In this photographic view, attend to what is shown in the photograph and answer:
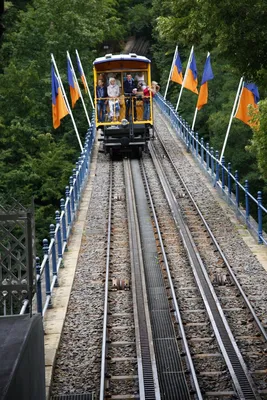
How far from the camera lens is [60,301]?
536 inches

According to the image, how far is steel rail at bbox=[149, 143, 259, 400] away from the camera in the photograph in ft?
32.2

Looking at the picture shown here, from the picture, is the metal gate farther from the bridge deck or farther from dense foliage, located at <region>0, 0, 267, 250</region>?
dense foliage, located at <region>0, 0, 267, 250</region>

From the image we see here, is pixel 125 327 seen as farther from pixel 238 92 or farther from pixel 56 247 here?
pixel 238 92

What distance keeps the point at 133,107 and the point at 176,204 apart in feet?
29.7

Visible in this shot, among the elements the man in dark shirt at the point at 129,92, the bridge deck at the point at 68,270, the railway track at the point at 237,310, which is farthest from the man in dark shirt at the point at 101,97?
the railway track at the point at 237,310

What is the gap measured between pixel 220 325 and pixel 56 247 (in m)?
5.74

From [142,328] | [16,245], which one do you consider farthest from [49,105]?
[16,245]

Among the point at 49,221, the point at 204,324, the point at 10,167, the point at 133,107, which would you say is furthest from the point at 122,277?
the point at 10,167

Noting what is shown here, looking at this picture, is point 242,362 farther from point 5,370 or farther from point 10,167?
point 10,167

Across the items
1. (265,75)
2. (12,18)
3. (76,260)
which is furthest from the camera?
(12,18)

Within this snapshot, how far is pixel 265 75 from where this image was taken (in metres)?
14.8

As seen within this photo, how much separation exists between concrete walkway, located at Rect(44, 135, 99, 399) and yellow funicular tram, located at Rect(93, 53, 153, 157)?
29.6ft

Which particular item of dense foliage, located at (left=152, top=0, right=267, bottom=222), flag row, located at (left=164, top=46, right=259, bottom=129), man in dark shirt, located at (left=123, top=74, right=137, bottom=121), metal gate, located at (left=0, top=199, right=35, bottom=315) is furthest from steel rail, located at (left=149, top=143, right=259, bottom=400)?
man in dark shirt, located at (left=123, top=74, right=137, bottom=121)

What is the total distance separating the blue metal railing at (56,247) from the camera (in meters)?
12.3
